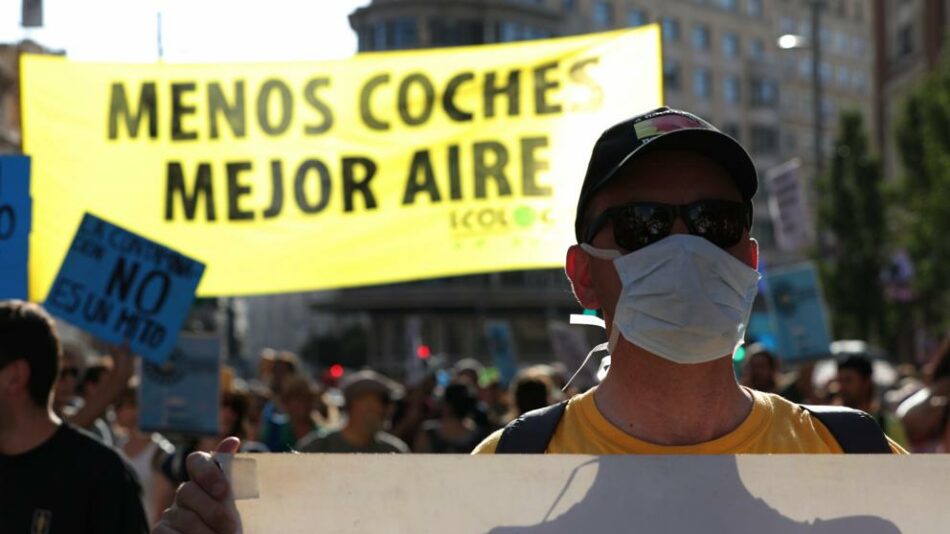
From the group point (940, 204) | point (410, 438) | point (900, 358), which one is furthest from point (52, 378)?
point (900, 358)

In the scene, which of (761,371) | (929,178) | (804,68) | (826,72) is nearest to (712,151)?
(761,371)

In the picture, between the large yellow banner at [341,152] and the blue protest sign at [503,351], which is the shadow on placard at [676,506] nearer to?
the large yellow banner at [341,152]

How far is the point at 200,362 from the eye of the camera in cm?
767

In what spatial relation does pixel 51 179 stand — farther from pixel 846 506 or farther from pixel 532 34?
pixel 532 34

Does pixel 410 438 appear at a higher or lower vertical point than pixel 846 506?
lower

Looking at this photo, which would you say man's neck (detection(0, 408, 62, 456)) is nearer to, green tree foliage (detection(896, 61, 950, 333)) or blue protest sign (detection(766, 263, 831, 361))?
blue protest sign (detection(766, 263, 831, 361))

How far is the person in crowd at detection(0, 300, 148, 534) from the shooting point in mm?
3629

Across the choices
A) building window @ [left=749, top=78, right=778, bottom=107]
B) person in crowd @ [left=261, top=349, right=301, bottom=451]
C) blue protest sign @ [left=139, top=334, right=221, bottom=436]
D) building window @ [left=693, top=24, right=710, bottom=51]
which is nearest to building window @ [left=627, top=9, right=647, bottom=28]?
building window @ [left=693, top=24, right=710, bottom=51]

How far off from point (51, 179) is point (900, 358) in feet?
157

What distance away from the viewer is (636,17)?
86875 mm

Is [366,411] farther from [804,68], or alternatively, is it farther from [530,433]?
[804,68]

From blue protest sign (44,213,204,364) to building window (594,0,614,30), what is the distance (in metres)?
79.2

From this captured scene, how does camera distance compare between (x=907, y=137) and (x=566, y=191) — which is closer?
(x=566, y=191)

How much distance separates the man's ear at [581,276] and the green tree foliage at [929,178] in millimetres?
25407
